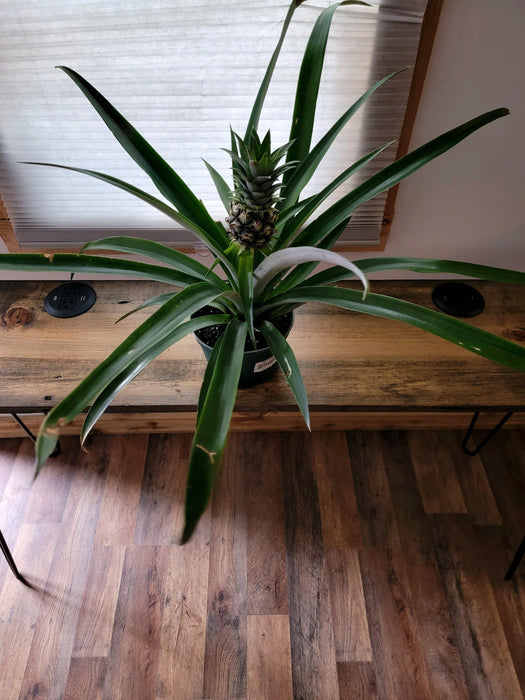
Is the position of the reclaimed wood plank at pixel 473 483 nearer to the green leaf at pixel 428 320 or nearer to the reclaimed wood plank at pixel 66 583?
the green leaf at pixel 428 320

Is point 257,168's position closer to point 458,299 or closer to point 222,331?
point 222,331

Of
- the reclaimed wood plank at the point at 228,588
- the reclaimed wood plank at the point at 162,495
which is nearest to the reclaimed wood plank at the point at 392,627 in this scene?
the reclaimed wood plank at the point at 228,588

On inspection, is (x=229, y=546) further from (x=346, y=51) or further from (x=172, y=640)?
(x=346, y=51)

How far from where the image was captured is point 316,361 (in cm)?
117

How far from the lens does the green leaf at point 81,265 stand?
33.0 inches

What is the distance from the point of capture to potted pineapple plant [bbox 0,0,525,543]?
745 mm

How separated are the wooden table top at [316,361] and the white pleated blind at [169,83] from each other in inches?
10.4

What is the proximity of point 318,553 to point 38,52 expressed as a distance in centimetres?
139

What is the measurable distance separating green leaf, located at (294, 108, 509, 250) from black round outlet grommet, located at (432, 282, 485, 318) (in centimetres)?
49

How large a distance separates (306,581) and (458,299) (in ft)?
2.76

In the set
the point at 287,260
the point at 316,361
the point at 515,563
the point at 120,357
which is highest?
the point at 287,260

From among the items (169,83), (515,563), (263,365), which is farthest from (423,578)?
(169,83)

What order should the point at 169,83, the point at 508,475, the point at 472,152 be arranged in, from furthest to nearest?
the point at 508,475
the point at 472,152
the point at 169,83

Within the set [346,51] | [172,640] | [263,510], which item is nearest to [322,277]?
[346,51]
